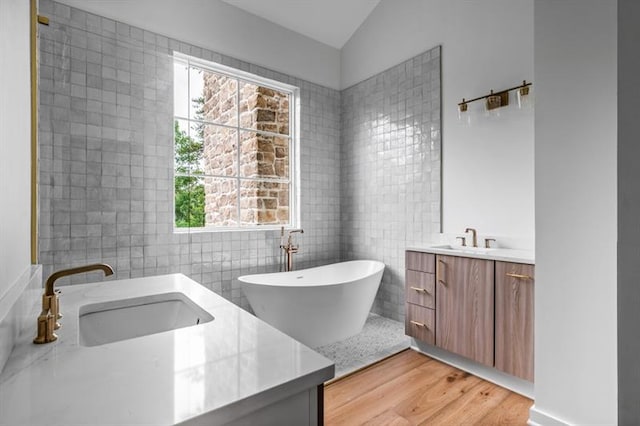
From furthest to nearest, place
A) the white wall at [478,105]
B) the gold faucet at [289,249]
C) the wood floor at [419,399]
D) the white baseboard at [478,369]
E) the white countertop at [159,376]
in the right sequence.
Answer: the gold faucet at [289,249] → the white wall at [478,105] → the white baseboard at [478,369] → the wood floor at [419,399] → the white countertop at [159,376]

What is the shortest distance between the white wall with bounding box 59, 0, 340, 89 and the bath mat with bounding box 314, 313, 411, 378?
268 cm

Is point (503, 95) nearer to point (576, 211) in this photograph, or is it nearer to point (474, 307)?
point (576, 211)

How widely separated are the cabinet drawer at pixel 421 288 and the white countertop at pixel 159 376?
183cm

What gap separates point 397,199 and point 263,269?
1.49 m

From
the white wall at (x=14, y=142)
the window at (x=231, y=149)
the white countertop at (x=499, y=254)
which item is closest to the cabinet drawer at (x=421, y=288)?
the white countertop at (x=499, y=254)

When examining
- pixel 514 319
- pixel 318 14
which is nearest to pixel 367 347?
pixel 514 319

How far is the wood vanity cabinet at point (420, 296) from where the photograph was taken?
2504 mm

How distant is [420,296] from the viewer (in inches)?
102

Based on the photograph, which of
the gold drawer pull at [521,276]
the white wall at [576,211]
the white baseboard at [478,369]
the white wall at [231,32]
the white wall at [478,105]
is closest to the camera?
the white wall at [576,211]

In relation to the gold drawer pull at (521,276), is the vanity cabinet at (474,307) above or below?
below

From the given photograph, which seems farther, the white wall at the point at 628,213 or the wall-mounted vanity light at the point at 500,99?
the wall-mounted vanity light at the point at 500,99

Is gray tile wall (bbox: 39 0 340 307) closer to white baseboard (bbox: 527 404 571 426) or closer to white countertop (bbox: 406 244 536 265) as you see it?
white countertop (bbox: 406 244 536 265)

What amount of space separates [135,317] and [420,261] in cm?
196

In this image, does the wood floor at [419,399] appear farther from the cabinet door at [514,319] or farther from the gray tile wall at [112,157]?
the gray tile wall at [112,157]
